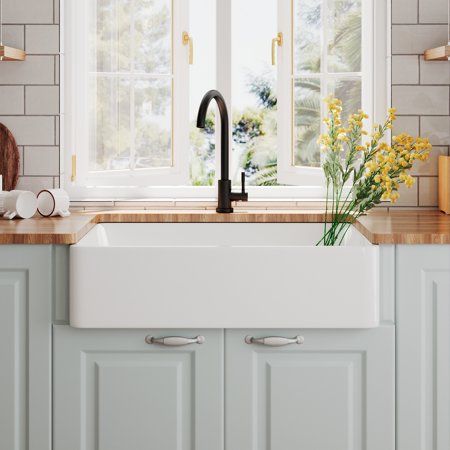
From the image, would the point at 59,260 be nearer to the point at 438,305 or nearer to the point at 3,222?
the point at 3,222

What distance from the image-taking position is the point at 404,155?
225 centimetres

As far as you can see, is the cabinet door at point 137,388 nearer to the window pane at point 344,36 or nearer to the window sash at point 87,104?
the window sash at point 87,104

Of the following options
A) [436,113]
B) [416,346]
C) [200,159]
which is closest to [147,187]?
[436,113]

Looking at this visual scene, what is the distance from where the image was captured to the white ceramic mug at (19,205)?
2.38 metres

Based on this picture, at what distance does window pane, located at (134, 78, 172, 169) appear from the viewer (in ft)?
9.28

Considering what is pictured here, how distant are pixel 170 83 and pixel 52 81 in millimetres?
419

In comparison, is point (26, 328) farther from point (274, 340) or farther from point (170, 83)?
point (170, 83)

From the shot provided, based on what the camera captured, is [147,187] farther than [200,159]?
No

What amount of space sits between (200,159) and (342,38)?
2.84 m

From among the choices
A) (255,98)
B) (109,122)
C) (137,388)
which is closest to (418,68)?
(109,122)

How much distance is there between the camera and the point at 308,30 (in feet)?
9.18

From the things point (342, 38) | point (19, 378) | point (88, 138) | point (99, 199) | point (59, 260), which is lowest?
point (19, 378)

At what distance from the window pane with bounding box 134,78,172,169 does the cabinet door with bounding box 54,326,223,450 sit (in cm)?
101

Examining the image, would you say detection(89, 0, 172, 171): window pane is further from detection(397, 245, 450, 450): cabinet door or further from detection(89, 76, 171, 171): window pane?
detection(397, 245, 450, 450): cabinet door
